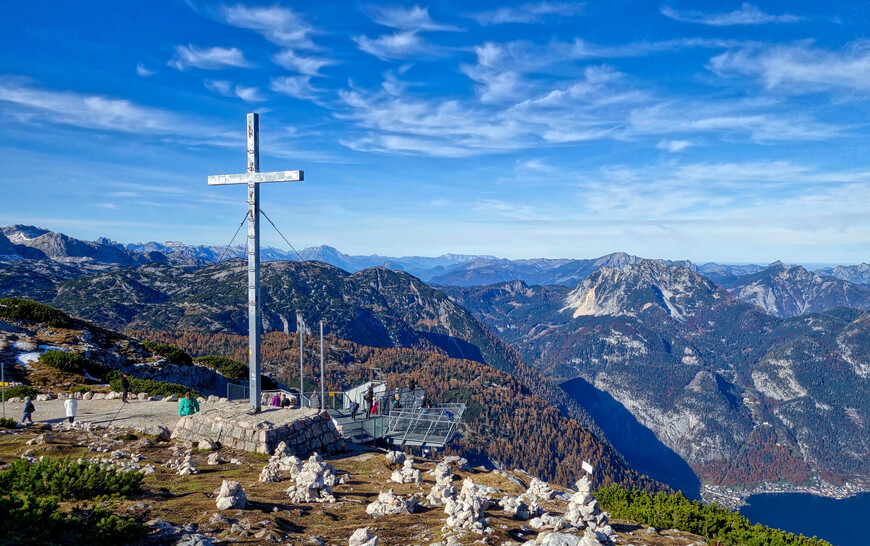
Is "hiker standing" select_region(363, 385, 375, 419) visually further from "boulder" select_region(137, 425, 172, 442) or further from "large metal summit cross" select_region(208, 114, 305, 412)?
"boulder" select_region(137, 425, 172, 442)

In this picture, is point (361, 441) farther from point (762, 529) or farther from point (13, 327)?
point (13, 327)

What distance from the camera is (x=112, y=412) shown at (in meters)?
29.0

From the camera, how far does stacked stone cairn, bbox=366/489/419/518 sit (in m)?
14.6

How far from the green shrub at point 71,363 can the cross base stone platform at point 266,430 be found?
2452 centimetres

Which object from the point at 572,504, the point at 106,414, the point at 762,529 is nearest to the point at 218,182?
the point at 106,414

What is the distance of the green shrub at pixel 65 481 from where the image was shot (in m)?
12.8

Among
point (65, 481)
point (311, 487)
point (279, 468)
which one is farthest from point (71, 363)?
point (311, 487)

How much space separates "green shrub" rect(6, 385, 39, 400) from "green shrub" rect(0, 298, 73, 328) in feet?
66.4

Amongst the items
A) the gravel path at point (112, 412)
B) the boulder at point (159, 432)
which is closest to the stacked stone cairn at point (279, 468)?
the boulder at point (159, 432)

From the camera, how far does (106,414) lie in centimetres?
2842

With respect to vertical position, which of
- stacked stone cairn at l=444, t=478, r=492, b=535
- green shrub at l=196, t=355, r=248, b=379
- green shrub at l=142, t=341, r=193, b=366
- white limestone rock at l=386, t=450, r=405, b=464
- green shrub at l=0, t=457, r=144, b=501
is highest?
green shrub at l=0, t=457, r=144, b=501

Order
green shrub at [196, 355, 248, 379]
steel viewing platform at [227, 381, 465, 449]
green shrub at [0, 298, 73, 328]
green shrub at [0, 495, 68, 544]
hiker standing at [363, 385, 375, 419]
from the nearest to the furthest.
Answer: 1. green shrub at [0, 495, 68, 544]
2. steel viewing platform at [227, 381, 465, 449]
3. hiker standing at [363, 385, 375, 419]
4. green shrub at [0, 298, 73, 328]
5. green shrub at [196, 355, 248, 379]

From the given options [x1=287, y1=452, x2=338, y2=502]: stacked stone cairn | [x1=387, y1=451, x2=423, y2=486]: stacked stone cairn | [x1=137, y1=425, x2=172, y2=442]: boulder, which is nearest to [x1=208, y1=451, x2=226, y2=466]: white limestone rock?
[x1=137, y1=425, x2=172, y2=442]: boulder

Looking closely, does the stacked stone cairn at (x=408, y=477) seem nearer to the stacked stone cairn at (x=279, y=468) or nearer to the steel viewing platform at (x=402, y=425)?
the stacked stone cairn at (x=279, y=468)
